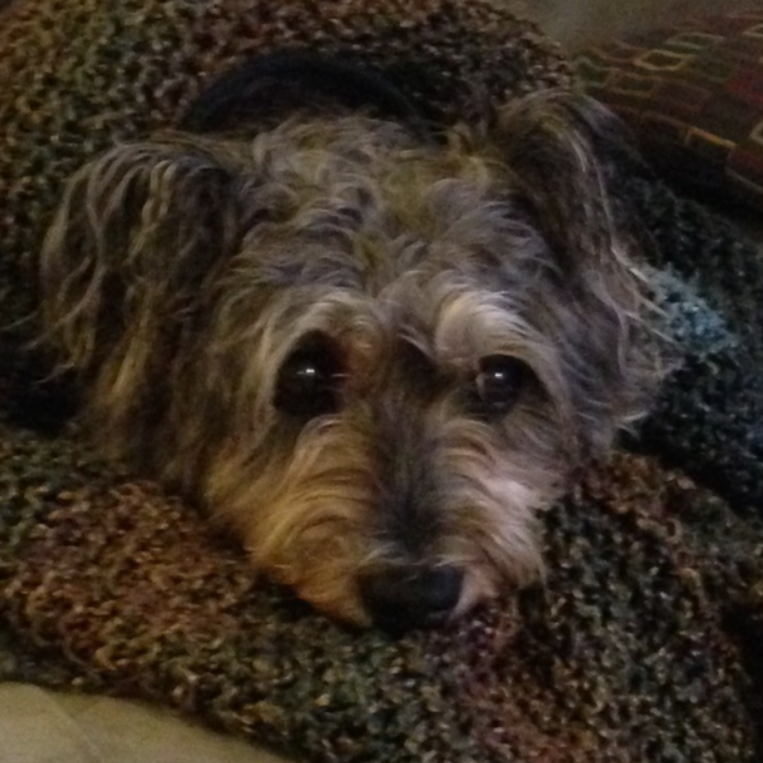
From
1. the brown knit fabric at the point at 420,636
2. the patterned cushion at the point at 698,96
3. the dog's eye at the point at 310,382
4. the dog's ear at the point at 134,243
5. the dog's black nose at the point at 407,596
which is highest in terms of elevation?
the patterned cushion at the point at 698,96

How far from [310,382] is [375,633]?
0.85ft

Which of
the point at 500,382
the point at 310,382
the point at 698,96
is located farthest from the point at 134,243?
the point at 698,96

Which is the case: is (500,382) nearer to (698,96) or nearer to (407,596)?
→ (407,596)

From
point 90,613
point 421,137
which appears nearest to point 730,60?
point 421,137

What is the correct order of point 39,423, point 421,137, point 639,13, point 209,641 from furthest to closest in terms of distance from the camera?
1. point 639,13
2. point 421,137
3. point 39,423
4. point 209,641

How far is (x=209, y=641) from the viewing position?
104 centimetres

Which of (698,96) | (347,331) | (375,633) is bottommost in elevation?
(375,633)

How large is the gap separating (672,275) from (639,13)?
27.2 inches

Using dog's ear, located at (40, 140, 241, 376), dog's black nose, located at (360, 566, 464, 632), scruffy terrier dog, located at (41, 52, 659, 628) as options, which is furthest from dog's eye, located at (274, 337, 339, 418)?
dog's black nose, located at (360, 566, 464, 632)

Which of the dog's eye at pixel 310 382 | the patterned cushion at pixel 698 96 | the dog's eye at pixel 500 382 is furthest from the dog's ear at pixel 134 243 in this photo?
the patterned cushion at pixel 698 96

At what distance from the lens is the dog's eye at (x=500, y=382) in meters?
1.27

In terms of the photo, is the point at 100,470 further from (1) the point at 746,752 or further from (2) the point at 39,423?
(1) the point at 746,752

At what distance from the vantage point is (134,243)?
121cm

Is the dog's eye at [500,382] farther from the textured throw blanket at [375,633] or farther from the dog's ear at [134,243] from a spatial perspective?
the dog's ear at [134,243]
